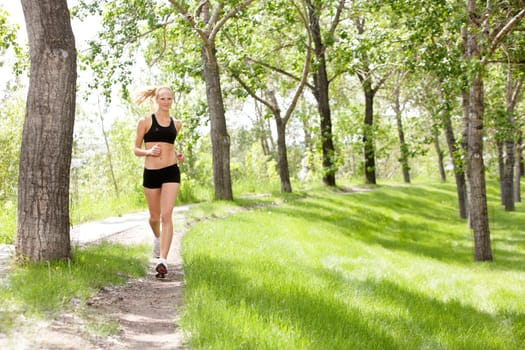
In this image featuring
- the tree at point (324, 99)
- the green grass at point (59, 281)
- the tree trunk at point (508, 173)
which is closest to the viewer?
the green grass at point (59, 281)

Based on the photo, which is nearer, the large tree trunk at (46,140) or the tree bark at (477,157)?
the large tree trunk at (46,140)

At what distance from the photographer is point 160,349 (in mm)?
4082

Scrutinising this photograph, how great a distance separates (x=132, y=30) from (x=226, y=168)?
5029mm

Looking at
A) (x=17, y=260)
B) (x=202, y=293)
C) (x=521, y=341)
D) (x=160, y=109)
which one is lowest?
(x=521, y=341)

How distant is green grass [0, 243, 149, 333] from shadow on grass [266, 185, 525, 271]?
27.9 ft

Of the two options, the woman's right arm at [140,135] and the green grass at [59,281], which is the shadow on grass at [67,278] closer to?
the green grass at [59,281]

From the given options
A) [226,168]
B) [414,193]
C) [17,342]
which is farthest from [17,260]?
[414,193]

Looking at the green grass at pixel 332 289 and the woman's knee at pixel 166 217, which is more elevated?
the woman's knee at pixel 166 217

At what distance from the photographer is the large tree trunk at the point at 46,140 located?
5.93m

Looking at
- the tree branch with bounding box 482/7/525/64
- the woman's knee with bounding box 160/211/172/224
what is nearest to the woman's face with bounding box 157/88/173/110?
the woman's knee with bounding box 160/211/172/224

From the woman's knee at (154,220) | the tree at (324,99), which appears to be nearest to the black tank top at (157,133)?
the woman's knee at (154,220)

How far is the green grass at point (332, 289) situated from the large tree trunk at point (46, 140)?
171 cm

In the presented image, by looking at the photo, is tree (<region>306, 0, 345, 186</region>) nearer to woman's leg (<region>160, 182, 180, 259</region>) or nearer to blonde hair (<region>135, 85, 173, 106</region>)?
blonde hair (<region>135, 85, 173, 106</region>)

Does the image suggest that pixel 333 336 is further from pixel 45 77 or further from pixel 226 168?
pixel 226 168
